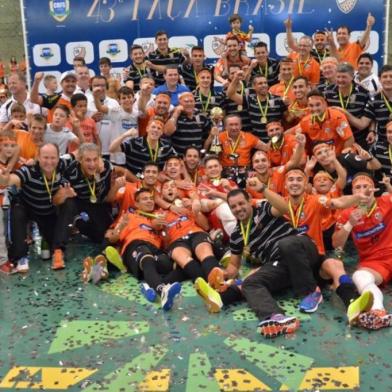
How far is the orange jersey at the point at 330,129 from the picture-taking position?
569 centimetres

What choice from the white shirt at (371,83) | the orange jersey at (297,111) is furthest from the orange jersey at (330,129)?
the white shirt at (371,83)

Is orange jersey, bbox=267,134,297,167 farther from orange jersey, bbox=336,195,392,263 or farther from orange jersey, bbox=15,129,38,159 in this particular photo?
orange jersey, bbox=15,129,38,159

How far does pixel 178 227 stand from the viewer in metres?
4.99

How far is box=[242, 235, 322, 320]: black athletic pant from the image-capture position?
3.92 m

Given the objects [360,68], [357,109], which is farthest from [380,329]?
[360,68]

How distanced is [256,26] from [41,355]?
7.28 meters

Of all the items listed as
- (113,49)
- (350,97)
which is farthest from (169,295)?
(113,49)

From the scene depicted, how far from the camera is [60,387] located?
3.12 m

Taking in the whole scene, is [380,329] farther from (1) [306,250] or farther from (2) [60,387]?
(2) [60,387]

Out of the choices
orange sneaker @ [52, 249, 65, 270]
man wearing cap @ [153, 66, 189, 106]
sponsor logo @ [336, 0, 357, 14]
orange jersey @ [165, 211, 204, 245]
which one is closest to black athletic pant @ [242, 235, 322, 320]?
orange jersey @ [165, 211, 204, 245]

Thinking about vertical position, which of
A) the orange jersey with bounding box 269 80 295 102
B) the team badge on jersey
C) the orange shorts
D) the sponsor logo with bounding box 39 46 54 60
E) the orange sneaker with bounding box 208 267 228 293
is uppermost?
the team badge on jersey

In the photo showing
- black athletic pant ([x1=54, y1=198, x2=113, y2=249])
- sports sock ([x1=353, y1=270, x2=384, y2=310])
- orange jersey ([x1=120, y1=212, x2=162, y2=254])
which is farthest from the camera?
black athletic pant ([x1=54, y1=198, x2=113, y2=249])

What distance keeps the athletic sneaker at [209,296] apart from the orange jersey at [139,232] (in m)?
0.98

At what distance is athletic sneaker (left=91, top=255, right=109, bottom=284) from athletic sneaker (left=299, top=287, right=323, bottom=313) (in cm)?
173
